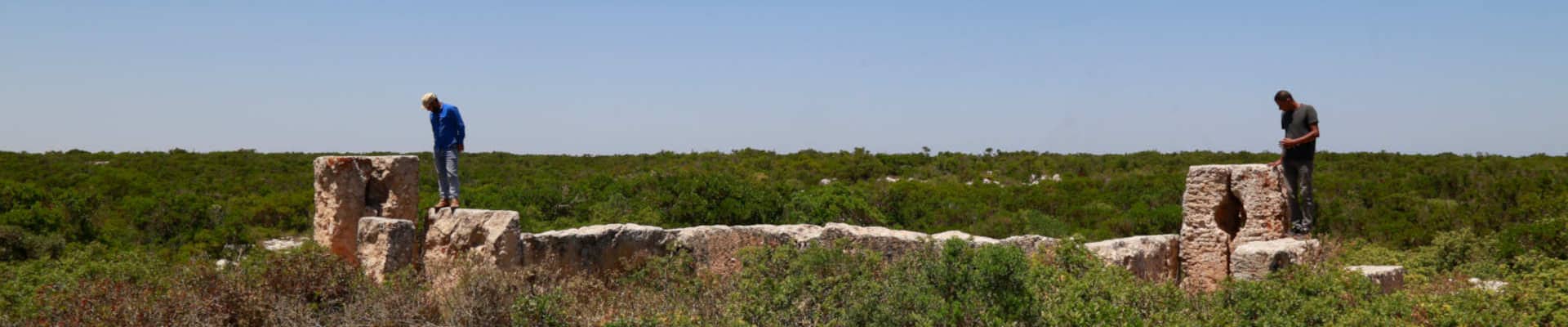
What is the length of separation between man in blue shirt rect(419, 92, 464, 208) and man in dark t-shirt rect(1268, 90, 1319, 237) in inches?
255

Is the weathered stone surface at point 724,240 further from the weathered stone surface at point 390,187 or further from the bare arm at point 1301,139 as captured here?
the bare arm at point 1301,139

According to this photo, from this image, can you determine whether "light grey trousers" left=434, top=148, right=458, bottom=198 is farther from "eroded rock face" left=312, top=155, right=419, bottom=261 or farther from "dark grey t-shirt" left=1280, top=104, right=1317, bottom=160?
"dark grey t-shirt" left=1280, top=104, right=1317, bottom=160

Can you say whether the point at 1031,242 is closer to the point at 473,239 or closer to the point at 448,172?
the point at 473,239

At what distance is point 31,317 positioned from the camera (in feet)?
25.3

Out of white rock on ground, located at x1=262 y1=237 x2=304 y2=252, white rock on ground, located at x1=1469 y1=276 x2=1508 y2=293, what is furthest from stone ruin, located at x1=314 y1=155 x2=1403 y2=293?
white rock on ground, located at x1=262 y1=237 x2=304 y2=252

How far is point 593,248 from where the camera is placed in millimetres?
9445

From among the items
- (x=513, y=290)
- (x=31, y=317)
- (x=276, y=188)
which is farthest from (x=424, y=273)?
(x=276, y=188)

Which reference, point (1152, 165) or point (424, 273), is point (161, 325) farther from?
point (1152, 165)

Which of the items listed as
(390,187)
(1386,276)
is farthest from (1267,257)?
(390,187)

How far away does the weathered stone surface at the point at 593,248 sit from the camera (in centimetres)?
921

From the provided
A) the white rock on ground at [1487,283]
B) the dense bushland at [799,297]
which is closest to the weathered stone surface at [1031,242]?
the dense bushland at [799,297]

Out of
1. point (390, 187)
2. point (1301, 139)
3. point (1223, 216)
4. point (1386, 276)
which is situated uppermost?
point (1301, 139)

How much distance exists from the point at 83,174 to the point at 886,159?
21323 millimetres

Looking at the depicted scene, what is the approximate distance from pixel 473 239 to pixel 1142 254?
5158 mm
